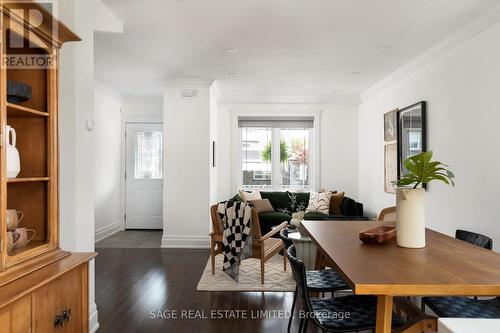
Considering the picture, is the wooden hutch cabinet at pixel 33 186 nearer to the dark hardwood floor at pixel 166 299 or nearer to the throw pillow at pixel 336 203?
the dark hardwood floor at pixel 166 299

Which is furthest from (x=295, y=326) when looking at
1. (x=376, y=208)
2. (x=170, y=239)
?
(x=376, y=208)

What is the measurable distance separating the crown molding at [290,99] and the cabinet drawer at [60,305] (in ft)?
18.5

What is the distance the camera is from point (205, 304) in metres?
3.43

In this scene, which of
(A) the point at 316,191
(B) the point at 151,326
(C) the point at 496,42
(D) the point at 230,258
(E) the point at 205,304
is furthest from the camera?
(A) the point at 316,191

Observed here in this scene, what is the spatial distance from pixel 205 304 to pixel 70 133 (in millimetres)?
1952

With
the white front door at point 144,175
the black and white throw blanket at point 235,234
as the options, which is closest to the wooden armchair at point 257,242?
the black and white throw blanket at point 235,234

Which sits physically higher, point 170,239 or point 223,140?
point 223,140

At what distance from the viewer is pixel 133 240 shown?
21.0ft

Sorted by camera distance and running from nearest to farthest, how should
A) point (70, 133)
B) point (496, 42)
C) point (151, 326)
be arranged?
point (70, 133) < point (151, 326) < point (496, 42)

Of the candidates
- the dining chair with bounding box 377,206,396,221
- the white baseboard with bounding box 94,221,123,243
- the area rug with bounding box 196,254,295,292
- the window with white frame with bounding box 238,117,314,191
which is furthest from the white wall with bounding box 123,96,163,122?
the dining chair with bounding box 377,206,396,221

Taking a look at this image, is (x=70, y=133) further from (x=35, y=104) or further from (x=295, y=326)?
(x=295, y=326)

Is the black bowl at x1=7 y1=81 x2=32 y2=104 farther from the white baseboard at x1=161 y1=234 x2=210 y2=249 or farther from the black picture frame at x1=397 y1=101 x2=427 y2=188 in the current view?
the white baseboard at x1=161 y1=234 x2=210 y2=249

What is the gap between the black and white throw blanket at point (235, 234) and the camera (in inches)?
153

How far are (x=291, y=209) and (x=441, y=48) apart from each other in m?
3.72
